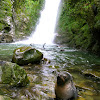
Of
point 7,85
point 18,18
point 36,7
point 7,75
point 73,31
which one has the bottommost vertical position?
point 7,85

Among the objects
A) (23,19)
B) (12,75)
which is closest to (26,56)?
(12,75)

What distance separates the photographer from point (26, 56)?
208 inches

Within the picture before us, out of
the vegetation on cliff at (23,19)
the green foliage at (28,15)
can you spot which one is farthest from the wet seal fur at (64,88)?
the green foliage at (28,15)

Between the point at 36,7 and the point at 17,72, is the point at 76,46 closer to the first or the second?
the point at 17,72

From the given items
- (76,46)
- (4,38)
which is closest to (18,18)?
(4,38)

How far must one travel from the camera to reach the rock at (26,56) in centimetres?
504

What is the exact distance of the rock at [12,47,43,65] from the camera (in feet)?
16.5

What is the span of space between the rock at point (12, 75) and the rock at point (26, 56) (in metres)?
2.04

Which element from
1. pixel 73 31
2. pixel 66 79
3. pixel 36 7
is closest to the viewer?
pixel 66 79

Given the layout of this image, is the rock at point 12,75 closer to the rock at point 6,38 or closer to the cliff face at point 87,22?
the cliff face at point 87,22

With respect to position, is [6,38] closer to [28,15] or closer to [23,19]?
[23,19]

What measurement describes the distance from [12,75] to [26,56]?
252 centimetres

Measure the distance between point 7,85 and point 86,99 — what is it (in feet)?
6.10

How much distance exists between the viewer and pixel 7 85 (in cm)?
264
